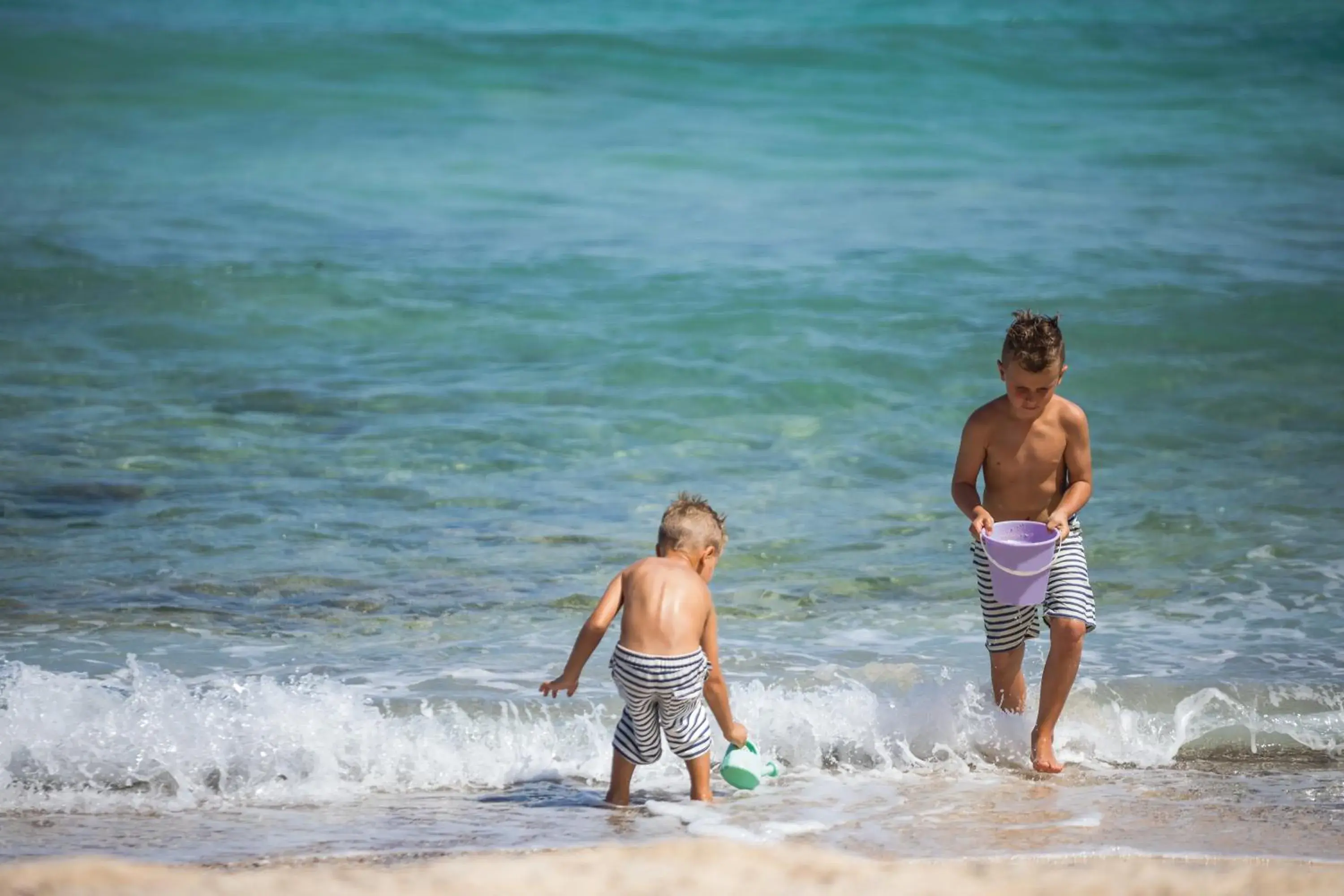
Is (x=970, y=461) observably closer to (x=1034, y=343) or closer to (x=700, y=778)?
(x=1034, y=343)

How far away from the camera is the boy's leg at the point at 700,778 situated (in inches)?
177

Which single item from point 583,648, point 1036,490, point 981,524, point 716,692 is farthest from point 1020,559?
point 583,648

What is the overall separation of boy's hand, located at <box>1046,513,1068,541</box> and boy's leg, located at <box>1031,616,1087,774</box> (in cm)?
28

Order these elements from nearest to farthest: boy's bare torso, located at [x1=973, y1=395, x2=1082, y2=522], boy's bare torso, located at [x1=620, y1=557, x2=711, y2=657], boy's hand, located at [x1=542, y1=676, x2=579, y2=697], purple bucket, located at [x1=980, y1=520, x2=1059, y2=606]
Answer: boy's hand, located at [x1=542, y1=676, x2=579, y2=697] < boy's bare torso, located at [x1=620, y1=557, x2=711, y2=657] < purple bucket, located at [x1=980, y1=520, x2=1059, y2=606] < boy's bare torso, located at [x1=973, y1=395, x2=1082, y2=522]

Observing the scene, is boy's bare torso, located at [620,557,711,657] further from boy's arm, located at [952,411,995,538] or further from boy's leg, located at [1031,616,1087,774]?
boy's leg, located at [1031,616,1087,774]

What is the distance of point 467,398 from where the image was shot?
10.5m

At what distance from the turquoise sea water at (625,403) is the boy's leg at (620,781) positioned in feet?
0.65

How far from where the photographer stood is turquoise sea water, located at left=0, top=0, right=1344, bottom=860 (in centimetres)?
488

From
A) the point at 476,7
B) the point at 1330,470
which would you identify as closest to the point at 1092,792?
the point at 1330,470

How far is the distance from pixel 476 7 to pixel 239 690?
2040 cm

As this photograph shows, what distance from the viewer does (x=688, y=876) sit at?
3.57 meters

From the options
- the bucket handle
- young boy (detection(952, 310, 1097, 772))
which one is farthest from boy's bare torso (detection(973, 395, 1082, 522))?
the bucket handle

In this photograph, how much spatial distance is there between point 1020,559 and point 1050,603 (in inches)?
10.2

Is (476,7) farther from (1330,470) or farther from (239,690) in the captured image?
(239,690)
